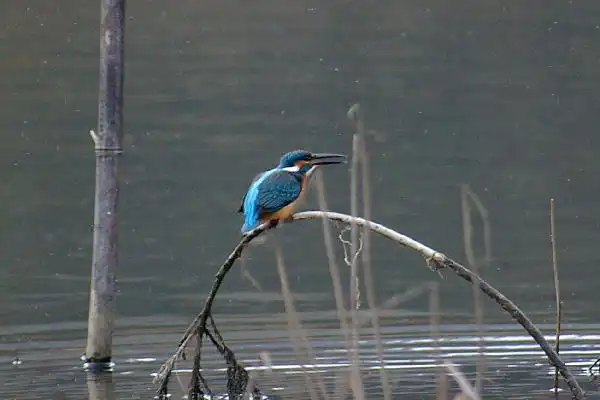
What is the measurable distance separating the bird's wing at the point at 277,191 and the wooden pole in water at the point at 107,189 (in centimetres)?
106

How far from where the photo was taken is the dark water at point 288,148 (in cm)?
764

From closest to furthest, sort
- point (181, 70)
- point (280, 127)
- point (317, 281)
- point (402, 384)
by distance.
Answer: point (402, 384) → point (317, 281) → point (280, 127) → point (181, 70)

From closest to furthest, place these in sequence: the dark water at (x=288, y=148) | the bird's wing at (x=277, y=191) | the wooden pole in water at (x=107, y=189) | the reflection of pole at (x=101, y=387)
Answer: the bird's wing at (x=277, y=191) → the reflection of pole at (x=101, y=387) → the wooden pole in water at (x=107, y=189) → the dark water at (x=288, y=148)

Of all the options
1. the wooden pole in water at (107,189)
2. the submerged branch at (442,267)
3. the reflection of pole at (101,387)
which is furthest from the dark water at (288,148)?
the submerged branch at (442,267)

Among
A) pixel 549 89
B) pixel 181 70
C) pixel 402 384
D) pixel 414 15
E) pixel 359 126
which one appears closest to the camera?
pixel 359 126

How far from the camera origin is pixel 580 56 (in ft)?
67.8

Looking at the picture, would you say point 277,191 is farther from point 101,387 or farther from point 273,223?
point 101,387

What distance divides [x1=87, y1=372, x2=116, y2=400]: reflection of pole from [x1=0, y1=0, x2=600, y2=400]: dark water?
27 millimetres

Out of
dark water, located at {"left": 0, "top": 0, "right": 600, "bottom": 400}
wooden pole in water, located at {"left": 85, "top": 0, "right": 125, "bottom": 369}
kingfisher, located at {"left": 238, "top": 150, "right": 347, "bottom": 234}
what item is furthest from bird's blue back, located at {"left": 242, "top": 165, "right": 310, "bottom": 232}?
wooden pole in water, located at {"left": 85, "top": 0, "right": 125, "bottom": 369}

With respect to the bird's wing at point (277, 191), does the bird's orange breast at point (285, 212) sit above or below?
below

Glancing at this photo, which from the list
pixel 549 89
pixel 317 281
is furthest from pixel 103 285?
pixel 549 89

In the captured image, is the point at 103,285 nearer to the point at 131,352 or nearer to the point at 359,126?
the point at 131,352

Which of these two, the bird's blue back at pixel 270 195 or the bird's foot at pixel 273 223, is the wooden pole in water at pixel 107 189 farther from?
the bird's foot at pixel 273 223

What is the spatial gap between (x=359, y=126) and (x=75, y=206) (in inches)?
344
